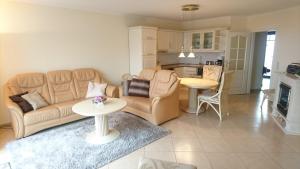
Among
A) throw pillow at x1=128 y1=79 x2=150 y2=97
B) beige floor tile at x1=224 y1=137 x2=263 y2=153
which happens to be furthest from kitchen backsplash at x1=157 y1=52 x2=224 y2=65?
beige floor tile at x1=224 y1=137 x2=263 y2=153

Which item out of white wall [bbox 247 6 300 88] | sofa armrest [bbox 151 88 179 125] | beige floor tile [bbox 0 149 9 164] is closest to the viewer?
beige floor tile [bbox 0 149 9 164]

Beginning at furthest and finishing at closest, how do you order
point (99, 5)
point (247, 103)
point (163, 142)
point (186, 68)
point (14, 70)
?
point (186, 68) → point (247, 103) → point (99, 5) → point (14, 70) → point (163, 142)

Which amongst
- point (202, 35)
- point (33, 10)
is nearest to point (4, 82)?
point (33, 10)

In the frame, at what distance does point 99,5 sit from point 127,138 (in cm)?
287

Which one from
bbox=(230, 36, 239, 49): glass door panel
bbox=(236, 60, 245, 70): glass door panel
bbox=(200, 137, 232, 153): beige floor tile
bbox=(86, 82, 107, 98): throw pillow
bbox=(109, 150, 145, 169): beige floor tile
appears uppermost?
bbox=(230, 36, 239, 49): glass door panel

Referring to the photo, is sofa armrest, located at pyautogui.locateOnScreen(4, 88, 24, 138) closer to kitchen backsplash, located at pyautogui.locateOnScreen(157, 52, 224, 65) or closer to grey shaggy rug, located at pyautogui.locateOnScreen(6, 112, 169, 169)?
grey shaggy rug, located at pyautogui.locateOnScreen(6, 112, 169, 169)

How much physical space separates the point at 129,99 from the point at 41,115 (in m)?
1.72

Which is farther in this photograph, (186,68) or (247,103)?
(186,68)

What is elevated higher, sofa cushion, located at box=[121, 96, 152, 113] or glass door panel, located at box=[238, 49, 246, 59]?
glass door panel, located at box=[238, 49, 246, 59]

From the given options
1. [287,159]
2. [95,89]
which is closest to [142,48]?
[95,89]

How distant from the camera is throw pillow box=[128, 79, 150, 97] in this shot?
441 centimetres

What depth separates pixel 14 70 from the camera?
3.80 meters

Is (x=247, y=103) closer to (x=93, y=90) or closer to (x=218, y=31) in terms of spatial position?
(x=218, y=31)

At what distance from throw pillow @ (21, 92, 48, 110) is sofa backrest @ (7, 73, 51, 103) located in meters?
0.21
